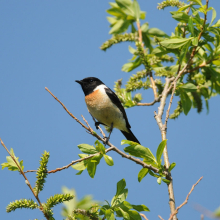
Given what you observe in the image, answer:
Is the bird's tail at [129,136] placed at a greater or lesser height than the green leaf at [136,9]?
lesser

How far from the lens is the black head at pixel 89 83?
5302 millimetres

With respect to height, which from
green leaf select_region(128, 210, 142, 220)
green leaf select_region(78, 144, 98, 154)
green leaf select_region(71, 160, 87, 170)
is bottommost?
green leaf select_region(128, 210, 142, 220)

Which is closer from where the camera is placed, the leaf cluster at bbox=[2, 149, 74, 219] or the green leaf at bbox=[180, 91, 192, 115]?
the leaf cluster at bbox=[2, 149, 74, 219]

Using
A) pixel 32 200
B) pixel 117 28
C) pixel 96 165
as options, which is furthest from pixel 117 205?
pixel 117 28

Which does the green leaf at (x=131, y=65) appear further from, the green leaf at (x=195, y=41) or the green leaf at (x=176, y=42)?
the green leaf at (x=195, y=41)

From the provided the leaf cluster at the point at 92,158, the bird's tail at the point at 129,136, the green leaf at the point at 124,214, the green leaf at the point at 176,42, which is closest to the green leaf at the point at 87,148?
the leaf cluster at the point at 92,158

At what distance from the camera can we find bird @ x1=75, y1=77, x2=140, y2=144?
15.7 ft

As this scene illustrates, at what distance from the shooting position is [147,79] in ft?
13.8

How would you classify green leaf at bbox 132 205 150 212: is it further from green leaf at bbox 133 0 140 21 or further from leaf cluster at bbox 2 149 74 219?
green leaf at bbox 133 0 140 21

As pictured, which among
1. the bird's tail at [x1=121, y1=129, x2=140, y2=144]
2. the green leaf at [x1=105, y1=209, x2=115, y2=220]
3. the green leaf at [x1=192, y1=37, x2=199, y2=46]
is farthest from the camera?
the bird's tail at [x1=121, y1=129, x2=140, y2=144]

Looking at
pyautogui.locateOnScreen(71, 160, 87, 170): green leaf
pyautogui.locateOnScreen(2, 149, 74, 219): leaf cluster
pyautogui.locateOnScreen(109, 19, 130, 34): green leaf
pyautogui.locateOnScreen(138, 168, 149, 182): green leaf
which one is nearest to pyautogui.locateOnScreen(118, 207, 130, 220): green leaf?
pyautogui.locateOnScreen(138, 168, 149, 182): green leaf

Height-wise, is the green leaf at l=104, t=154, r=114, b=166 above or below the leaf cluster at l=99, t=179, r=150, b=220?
above

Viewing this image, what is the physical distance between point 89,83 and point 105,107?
34.7 inches

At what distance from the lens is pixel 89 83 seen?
5473 mm
